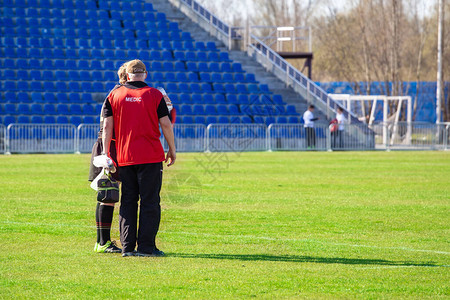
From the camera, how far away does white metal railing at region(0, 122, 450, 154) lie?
30.3 meters

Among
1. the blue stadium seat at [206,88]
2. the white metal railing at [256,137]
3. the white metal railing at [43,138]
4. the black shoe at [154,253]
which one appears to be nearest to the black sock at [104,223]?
the black shoe at [154,253]

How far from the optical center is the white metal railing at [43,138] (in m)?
30.0

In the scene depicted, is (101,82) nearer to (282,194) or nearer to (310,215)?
(282,194)

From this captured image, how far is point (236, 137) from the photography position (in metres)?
32.3

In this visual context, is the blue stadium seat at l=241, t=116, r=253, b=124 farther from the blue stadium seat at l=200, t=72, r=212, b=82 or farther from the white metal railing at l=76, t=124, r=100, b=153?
the white metal railing at l=76, t=124, r=100, b=153

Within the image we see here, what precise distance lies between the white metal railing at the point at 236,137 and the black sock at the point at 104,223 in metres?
23.2

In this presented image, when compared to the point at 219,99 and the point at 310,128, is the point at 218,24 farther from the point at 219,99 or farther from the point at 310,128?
the point at 310,128

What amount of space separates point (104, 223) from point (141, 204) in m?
0.58

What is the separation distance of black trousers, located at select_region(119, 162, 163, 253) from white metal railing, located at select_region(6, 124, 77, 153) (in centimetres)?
2299

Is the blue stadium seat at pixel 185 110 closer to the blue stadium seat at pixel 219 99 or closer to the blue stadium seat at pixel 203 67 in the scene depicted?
the blue stadium seat at pixel 219 99

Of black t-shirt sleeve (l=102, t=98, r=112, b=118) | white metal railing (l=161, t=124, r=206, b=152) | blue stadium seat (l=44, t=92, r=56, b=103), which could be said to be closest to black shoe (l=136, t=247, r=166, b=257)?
black t-shirt sleeve (l=102, t=98, r=112, b=118)

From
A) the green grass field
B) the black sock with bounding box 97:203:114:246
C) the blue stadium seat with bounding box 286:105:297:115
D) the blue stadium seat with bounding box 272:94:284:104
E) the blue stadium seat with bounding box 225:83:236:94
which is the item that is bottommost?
the green grass field

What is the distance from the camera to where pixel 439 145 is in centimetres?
3494

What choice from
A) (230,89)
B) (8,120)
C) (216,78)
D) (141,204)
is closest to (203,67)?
Answer: (216,78)
